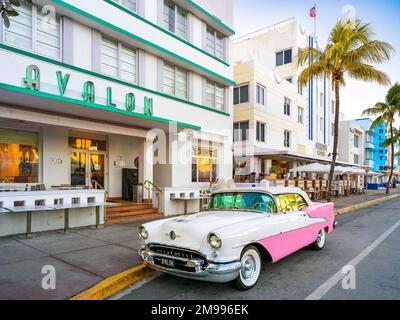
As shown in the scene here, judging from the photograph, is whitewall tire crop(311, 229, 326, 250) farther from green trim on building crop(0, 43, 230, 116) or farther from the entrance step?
green trim on building crop(0, 43, 230, 116)

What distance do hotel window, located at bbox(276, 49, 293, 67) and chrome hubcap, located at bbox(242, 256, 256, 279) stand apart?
2322 centimetres

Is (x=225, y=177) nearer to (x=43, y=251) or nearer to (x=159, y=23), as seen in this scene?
(x=159, y=23)

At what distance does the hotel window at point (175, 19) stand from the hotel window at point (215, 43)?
175 cm

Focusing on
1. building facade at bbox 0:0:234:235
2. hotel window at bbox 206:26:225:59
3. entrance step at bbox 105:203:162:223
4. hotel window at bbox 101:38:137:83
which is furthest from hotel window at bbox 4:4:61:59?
hotel window at bbox 206:26:225:59

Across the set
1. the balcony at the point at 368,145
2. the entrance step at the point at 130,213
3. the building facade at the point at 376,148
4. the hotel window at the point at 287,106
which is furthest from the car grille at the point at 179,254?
the building facade at the point at 376,148

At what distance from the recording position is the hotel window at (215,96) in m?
15.3

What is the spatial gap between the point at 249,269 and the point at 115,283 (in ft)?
6.88

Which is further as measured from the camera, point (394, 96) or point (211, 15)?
point (394, 96)

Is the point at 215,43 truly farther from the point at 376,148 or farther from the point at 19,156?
the point at 376,148

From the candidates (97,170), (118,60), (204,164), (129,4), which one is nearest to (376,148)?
(204,164)

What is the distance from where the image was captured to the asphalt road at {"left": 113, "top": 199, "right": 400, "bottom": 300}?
4.29m

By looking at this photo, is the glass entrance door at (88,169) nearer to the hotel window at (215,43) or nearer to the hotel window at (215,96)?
the hotel window at (215,96)

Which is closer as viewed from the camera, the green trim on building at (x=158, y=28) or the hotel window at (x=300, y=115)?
the green trim on building at (x=158, y=28)

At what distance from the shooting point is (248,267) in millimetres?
4605
